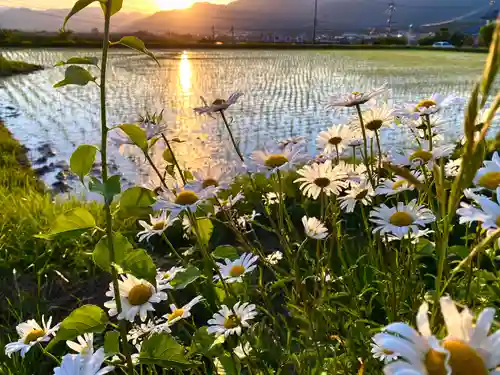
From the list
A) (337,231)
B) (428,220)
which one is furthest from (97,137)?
(428,220)

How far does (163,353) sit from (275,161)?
380mm

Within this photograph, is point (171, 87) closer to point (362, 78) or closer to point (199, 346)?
point (362, 78)

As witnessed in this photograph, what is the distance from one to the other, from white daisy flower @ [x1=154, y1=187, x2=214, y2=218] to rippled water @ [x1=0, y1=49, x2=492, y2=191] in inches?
60.3

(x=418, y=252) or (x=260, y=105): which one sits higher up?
(x=418, y=252)

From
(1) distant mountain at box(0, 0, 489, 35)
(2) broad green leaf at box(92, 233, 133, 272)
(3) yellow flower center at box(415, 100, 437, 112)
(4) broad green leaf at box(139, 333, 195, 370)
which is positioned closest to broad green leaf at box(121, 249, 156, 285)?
(2) broad green leaf at box(92, 233, 133, 272)

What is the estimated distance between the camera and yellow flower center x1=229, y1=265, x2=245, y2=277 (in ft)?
3.16

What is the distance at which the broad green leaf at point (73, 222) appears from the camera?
0.61 m

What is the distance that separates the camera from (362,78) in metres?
7.08

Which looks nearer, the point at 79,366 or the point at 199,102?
the point at 79,366

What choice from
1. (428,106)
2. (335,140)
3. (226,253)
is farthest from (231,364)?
(428,106)

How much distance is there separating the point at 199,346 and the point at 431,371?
596 mm

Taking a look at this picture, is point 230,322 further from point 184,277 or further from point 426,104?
point 426,104

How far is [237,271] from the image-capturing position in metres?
0.97

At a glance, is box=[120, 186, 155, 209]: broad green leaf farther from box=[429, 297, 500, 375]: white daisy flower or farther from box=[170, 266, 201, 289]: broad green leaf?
box=[429, 297, 500, 375]: white daisy flower
